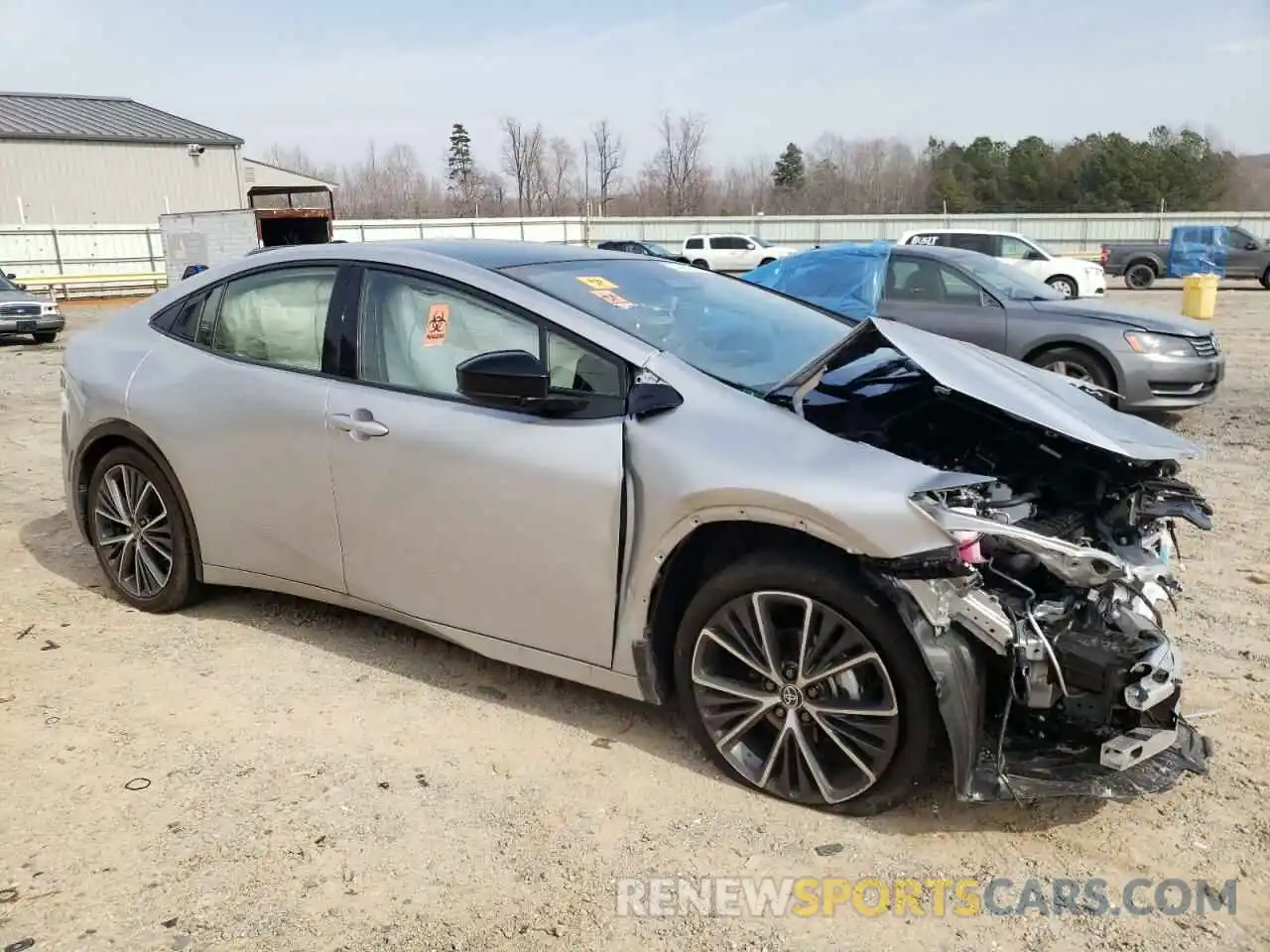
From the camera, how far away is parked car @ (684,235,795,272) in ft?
112

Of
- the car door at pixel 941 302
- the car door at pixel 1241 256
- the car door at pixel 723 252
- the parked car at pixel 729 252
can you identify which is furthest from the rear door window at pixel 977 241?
the car door at pixel 941 302

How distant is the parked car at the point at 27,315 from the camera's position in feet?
57.0

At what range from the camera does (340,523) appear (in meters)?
3.72

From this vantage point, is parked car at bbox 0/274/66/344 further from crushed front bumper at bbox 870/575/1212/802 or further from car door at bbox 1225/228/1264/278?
car door at bbox 1225/228/1264/278

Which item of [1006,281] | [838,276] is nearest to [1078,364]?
[1006,281]

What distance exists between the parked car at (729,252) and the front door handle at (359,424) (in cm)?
3096

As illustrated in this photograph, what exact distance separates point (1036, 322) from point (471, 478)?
6690 mm

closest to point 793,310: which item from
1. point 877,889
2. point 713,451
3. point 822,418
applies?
point 822,418

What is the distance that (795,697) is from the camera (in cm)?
289

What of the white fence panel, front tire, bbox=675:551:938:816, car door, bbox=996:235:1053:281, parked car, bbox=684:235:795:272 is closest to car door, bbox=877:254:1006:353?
front tire, bbox=675:551:938:816

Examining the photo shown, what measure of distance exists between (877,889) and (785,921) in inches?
11.0

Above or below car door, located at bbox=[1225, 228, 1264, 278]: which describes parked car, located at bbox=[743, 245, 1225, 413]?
above

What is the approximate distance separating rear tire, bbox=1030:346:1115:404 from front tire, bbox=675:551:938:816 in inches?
245

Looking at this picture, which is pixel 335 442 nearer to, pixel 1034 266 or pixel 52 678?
pixel 52 678
